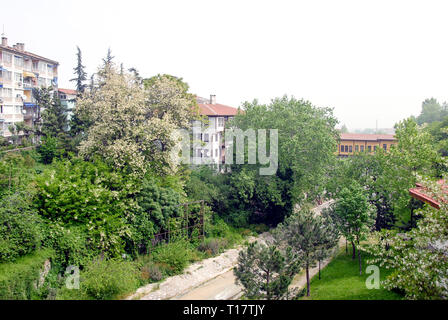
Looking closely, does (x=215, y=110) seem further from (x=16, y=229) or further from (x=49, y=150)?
(x=16, y=229)

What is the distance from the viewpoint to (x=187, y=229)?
21391 millimetres

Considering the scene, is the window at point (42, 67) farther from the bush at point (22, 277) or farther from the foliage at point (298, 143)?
the bush at point (22, 277)

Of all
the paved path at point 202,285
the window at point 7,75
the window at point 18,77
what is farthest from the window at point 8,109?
the paved path at point 202,285

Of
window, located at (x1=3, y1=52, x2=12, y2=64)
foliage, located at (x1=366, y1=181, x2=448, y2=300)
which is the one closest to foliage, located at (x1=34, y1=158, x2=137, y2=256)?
foliage, located at (x1=366, y1=181, x2=448, y2=300)

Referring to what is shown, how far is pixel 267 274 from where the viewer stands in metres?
12.1

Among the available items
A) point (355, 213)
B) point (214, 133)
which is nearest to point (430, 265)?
point (355, 213)

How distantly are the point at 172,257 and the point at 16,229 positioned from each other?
7526 mm

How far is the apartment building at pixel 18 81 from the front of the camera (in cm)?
3497

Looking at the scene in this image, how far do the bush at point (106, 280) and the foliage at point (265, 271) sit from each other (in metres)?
5.53

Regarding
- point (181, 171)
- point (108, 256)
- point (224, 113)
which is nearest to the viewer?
point (108, 256)
